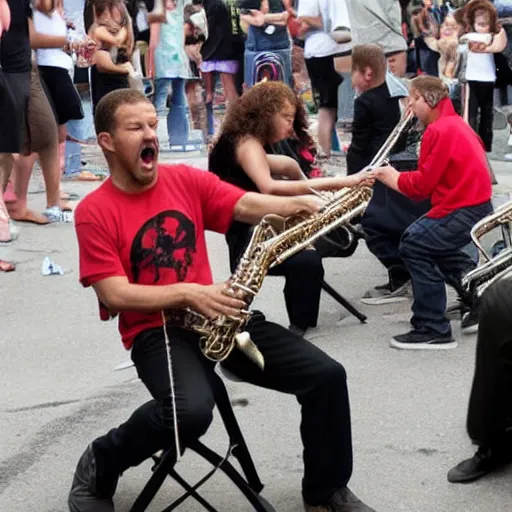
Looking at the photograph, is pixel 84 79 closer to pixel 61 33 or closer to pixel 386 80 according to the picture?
pixel 61 33

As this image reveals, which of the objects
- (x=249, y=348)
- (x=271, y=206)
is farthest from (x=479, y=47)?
(x=249, y=348)

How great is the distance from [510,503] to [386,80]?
14.8ft

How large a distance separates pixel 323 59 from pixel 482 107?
1.76 meters

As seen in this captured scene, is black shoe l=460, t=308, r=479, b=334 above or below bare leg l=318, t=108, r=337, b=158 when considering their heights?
below

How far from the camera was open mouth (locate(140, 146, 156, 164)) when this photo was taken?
4.02 meters

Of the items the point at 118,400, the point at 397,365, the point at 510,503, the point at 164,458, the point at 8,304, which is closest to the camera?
the point at 164,458

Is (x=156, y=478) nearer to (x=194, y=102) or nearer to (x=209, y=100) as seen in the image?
(x=209, y=100)

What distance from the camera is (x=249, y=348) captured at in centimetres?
387

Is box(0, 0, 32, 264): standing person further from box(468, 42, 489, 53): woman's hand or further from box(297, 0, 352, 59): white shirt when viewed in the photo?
box(468, 42, 489, 53): woman's hand

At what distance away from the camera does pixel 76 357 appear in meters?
6.31

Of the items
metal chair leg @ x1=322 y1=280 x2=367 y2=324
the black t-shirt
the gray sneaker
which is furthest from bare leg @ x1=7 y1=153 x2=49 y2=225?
metal chair leg @ x1=322 y1=280 x2=367 y2=324

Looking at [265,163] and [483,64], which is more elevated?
[483,64]

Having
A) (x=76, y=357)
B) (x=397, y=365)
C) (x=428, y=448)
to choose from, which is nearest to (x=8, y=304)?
(x=76, y=357)

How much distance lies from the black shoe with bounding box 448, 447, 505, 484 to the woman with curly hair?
6.57 feet
